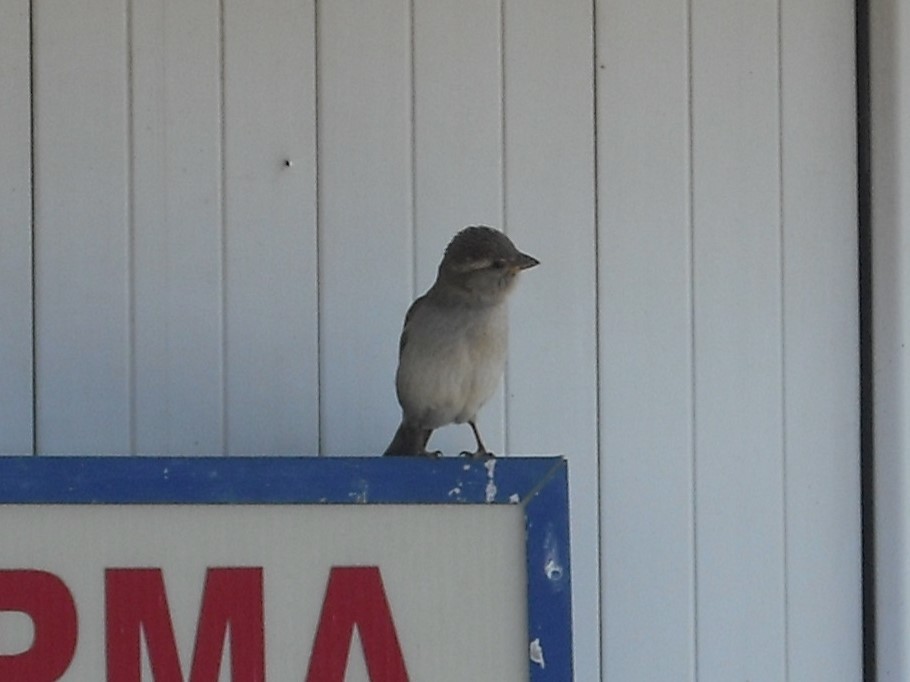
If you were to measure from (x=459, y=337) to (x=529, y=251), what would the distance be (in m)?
0.22

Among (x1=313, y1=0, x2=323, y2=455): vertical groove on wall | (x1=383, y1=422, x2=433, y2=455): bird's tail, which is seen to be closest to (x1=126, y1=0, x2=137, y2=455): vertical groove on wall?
(x1=313, y1=0, x2=323, y2=455): vertical groove on wall

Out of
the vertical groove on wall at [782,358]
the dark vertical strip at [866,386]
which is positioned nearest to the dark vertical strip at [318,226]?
the vertical groove on wall at [782,358]

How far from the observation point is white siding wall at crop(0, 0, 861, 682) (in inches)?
81.0

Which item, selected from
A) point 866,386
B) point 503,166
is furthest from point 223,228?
point 866,386

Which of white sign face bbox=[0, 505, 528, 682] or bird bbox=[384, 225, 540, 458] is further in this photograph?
bird bbox=[384, 225, 540, 458]

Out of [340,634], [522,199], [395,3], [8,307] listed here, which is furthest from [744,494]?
[8,307]

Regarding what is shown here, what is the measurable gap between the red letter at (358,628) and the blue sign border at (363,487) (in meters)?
0.09

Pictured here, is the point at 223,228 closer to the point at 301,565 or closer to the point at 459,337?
the point at 459,337

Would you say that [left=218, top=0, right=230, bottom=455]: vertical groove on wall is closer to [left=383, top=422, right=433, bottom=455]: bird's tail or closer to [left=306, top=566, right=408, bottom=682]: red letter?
[left=383, top=422, right=433, bottom=455]: bird's tail

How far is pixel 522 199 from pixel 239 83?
43cm

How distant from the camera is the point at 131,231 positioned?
6.77 feet

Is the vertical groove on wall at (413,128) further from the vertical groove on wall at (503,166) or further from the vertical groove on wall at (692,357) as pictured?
the vertical groove on wall at (692,357)

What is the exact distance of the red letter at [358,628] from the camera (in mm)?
1679

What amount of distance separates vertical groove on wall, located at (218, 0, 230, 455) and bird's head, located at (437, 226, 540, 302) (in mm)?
328
